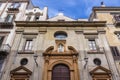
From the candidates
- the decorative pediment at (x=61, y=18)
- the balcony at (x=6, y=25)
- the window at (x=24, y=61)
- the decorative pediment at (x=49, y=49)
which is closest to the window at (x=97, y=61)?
the decorative pediment at (x=49, y=49)

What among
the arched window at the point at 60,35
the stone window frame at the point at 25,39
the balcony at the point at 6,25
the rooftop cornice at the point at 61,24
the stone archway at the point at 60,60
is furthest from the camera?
the balcony at the point at 6,25

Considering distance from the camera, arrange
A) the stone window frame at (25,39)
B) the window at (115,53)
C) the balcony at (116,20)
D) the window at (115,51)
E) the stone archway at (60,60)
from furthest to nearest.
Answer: the balcony at (116,20), the window at (115,51), the stone window frame at (25,39), the window at (115,53), the stone archway at (60,60)

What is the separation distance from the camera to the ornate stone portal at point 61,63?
57.6ft

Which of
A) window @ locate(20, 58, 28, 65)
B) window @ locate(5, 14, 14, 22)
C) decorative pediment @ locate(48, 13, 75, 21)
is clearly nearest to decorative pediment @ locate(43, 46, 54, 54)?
window @ locate(20, 58, 28, 65)

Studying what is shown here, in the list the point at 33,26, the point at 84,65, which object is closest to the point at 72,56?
the point at 84,65

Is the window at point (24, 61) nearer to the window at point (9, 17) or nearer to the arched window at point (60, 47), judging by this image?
the arched window at point (60, 47)

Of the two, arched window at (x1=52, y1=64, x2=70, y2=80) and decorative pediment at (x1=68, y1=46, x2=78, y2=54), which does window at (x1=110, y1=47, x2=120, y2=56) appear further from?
arched window at (x1=52, y1=64, x2=70, y2=80)

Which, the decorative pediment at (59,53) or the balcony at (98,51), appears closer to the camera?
the decorative pediment at (59,53)

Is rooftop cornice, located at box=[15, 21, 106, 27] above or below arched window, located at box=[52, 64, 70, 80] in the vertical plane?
above

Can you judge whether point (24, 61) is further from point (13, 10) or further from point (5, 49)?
point (13, 10)

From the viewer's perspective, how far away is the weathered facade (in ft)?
58.1

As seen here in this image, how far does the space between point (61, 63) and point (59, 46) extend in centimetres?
268

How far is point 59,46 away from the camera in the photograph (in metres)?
20.6

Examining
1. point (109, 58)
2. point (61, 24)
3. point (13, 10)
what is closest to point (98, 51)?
point (109, 58)
